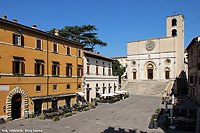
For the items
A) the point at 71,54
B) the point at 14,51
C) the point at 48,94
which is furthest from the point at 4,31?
the point at 71,54

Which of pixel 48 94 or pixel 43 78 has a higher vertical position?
pixel 43 78

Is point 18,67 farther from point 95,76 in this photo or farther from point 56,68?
point 95,76

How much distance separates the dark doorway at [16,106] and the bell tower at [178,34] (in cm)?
4746

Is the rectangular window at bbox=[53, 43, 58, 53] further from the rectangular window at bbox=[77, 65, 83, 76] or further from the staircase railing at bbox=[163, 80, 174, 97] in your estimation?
the staircase railing at bbox=[163, 80, 174, 97]

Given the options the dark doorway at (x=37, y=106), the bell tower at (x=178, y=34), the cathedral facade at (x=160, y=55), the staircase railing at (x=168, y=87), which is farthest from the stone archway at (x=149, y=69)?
the dark doorway at (x=37, y=106)

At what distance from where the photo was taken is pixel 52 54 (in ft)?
87.4

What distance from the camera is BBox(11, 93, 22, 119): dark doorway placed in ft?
70.9

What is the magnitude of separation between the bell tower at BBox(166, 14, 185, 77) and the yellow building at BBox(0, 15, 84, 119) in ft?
124

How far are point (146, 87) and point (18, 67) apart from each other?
3834 centimetres

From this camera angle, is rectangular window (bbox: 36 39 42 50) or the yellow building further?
rectangular window (bbox: 36 39 42 50)

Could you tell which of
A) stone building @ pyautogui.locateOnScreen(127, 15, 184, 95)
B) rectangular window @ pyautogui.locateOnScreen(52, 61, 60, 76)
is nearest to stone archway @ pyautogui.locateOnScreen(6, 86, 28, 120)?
rectangular window @ pyautogui.locateOnScreen(52, 61, 60, 76)

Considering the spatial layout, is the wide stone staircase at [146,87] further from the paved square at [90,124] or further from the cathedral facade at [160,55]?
the paved square at [90,124]

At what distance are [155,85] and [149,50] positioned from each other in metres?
13.9

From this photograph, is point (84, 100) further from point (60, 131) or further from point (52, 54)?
point (60, 131)
